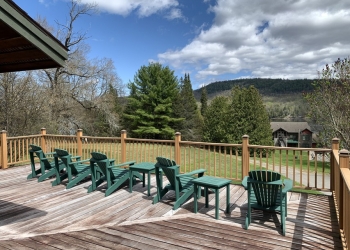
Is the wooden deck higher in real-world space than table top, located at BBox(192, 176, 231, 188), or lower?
lower

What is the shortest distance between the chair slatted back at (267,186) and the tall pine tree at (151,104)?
2285 centimetres

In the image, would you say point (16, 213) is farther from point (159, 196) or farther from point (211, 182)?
point (211, 182)

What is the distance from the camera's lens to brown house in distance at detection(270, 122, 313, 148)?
61800 millimetres

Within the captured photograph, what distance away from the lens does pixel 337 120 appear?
12688 mm

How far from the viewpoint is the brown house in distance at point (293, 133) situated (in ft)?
203

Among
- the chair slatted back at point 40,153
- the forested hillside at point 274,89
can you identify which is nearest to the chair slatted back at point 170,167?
the chair slatted back at point 40,153

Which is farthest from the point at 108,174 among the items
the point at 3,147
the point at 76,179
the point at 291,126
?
the point at 291,126

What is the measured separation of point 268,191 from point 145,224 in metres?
1.81

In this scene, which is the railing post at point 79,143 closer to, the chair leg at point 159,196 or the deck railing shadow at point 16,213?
the deck railing shadow at point 16,213

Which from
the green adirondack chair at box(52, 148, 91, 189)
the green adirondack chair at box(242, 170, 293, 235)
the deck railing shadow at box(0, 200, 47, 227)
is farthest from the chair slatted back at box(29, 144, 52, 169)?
the green adirondack chair at box(242, 170, 293, 235)

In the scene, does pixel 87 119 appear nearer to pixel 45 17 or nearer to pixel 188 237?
pixel 45 17

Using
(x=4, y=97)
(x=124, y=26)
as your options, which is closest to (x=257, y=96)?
(x=124, y=26)

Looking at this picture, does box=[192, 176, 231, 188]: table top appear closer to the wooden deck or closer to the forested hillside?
the wooden deck

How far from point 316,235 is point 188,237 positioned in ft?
5.37
